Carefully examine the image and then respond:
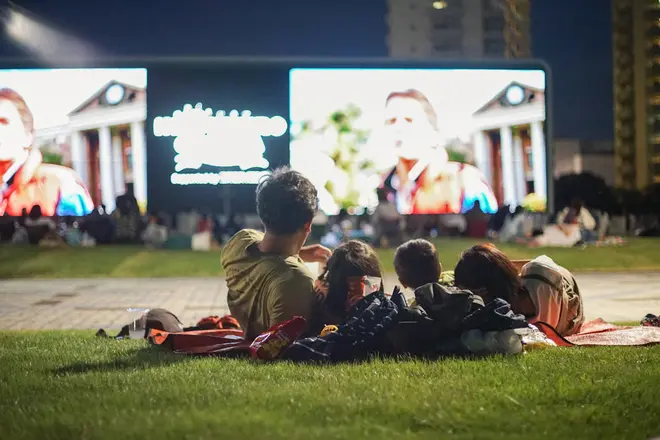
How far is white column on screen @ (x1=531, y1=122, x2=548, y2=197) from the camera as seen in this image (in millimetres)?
15195

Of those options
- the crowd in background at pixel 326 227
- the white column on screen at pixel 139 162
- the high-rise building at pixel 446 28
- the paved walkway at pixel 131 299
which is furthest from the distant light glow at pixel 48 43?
the high-rise building at pixel 446 28

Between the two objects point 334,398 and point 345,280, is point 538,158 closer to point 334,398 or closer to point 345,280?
point 345,280

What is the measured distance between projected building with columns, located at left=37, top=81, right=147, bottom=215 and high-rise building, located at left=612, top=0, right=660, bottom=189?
128 feet

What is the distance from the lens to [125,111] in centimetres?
1486

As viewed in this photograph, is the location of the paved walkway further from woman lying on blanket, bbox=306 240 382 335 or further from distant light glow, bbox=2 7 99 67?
distant light glow, bbox=2 7 99 67

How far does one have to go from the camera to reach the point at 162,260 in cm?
1224

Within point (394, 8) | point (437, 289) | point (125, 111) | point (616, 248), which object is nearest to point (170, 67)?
point (125, 111)

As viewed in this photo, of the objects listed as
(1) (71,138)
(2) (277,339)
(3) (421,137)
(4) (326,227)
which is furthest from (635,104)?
(2) (277,339)

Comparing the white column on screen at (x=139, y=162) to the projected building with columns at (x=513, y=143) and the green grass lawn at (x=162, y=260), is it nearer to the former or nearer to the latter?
the green grass lawn at (x=162, y=260)

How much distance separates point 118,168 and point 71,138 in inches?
36.2

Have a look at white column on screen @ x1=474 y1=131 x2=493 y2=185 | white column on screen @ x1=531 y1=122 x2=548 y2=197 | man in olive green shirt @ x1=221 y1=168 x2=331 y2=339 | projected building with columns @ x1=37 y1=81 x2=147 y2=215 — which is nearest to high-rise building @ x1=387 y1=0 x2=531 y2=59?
white column on screen @ x1=531 y1=122 x2=548 y2=197

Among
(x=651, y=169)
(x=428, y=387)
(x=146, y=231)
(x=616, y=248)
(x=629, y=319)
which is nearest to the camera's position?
(x=428, y=387)

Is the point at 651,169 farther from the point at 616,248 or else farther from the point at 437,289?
the point at 437,289

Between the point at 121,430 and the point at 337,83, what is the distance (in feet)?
41.1
